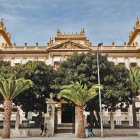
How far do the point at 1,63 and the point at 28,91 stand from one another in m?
7.33

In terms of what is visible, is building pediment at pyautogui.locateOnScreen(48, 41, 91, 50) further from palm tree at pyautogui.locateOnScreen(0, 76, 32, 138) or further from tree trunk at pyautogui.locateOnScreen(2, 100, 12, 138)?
tree trunk at pyautogui.locateOnScreen(2, 100, 12, 138)

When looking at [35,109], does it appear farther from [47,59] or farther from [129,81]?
[47,59]

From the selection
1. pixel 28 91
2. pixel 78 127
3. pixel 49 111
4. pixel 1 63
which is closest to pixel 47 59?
pixel 1 63

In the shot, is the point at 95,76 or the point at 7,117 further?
the point at 95,76

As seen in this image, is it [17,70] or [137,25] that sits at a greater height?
[137,25]

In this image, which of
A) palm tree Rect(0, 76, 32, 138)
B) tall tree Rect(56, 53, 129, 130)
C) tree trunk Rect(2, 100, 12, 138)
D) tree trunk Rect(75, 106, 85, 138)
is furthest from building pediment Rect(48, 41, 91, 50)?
tree trunk Rect(2, 100, 12, 138)

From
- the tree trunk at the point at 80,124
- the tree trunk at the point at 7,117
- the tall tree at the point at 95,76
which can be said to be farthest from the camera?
the tall tree at the point at 95,76

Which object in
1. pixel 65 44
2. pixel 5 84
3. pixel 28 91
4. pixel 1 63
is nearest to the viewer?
pixel 5 84

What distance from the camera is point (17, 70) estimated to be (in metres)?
38.8

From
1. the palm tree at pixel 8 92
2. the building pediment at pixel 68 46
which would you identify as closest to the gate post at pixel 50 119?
the palm tree at pixel 8 92

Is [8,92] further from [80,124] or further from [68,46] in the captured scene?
[68,46]

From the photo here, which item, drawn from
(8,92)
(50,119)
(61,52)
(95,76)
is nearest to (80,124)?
(50,119)

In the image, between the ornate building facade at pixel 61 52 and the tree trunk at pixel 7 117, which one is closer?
the tree trunk at pixel 7 117

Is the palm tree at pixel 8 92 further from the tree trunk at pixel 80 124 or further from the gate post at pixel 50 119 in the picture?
the tree trunk at pixel 80 124
